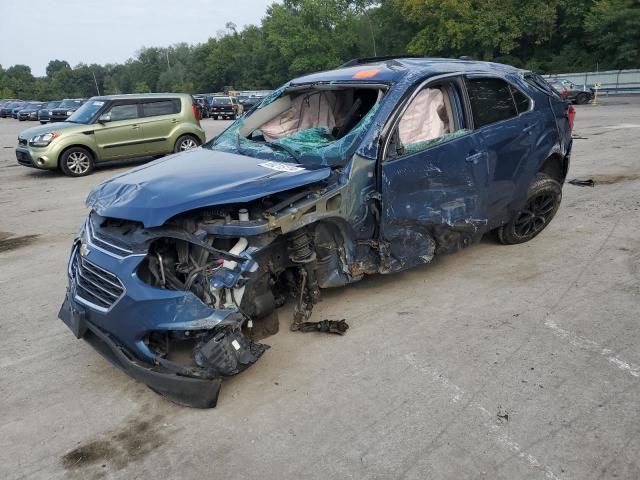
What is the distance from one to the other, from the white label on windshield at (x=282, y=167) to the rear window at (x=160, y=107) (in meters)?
9.13

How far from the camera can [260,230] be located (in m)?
3.03

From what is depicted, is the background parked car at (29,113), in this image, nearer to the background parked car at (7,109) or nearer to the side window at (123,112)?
the background parked car at (7,109)

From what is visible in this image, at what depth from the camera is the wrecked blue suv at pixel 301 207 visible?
2.92m

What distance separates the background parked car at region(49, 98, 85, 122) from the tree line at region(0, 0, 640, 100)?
31034 millimetres

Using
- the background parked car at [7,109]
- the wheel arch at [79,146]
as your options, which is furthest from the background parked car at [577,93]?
the background parked car at [7,109]

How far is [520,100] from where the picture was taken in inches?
187

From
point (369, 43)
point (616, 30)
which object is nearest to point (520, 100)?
point (616, 30)

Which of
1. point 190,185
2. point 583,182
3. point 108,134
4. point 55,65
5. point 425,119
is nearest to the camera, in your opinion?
point 190,185

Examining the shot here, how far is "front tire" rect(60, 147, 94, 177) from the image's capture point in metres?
10.8

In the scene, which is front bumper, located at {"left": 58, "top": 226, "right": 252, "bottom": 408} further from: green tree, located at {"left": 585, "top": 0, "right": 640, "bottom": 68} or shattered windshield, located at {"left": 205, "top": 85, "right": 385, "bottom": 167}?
green tree, located at {"left": 585, "top": 0, "right": 640, "bottom": 68}

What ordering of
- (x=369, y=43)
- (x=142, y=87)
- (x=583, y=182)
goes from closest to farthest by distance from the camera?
(x=583, y=182) → (x=369, y=43) → (x=142, y=87)

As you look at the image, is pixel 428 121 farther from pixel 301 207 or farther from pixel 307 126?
pixel 301 207

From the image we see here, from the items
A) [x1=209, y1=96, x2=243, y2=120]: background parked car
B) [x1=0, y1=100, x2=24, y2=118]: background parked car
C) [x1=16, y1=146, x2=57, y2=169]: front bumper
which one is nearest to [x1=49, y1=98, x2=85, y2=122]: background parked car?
[x1=209, y1=96, x2=243, y2=120]: background parked car

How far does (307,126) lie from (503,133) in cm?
183
